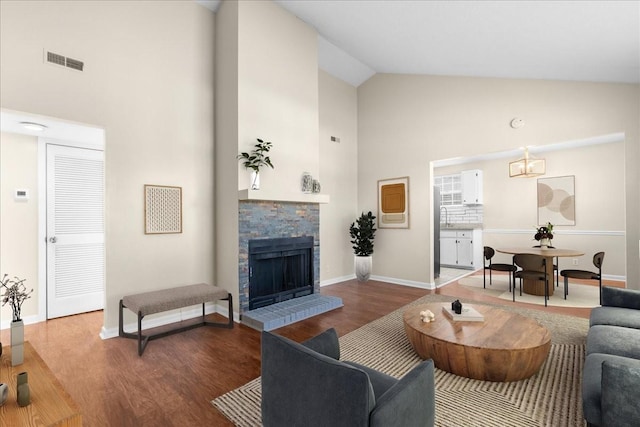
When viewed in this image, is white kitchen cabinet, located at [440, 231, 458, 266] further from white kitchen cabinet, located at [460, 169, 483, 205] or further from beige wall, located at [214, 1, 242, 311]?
beige wall, located at [214, 1, 242, 311]

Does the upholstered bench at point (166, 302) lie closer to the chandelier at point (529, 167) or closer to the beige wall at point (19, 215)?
the beige wall at point (19, 215)

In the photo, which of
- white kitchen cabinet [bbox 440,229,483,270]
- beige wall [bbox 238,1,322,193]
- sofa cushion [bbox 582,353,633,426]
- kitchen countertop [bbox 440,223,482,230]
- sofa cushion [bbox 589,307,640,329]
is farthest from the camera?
kitchen countertop [bbox 440,223,482,230]

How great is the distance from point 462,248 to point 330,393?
7171mm

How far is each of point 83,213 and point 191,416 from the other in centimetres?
349

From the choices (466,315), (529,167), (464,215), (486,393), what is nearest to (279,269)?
(466,315)

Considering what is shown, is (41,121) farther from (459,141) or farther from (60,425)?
(459,141)


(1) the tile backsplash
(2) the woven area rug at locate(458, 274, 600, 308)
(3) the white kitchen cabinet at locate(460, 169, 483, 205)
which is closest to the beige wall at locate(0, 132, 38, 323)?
(2) the woven area rug at locate(458, 274, 600, 308)

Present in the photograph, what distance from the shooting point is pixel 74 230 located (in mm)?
4082

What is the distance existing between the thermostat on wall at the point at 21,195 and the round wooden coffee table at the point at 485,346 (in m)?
4.69

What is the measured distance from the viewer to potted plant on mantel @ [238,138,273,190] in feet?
13.0

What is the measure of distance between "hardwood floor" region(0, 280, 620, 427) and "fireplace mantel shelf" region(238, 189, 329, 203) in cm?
162

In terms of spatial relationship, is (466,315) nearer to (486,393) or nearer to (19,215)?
(486,393)

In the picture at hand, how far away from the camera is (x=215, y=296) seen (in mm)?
3527

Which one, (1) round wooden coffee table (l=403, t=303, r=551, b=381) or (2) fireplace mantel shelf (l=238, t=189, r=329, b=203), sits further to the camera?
(2) fireplace mantel shelf (l=238, t=189, r=329, b=203)
